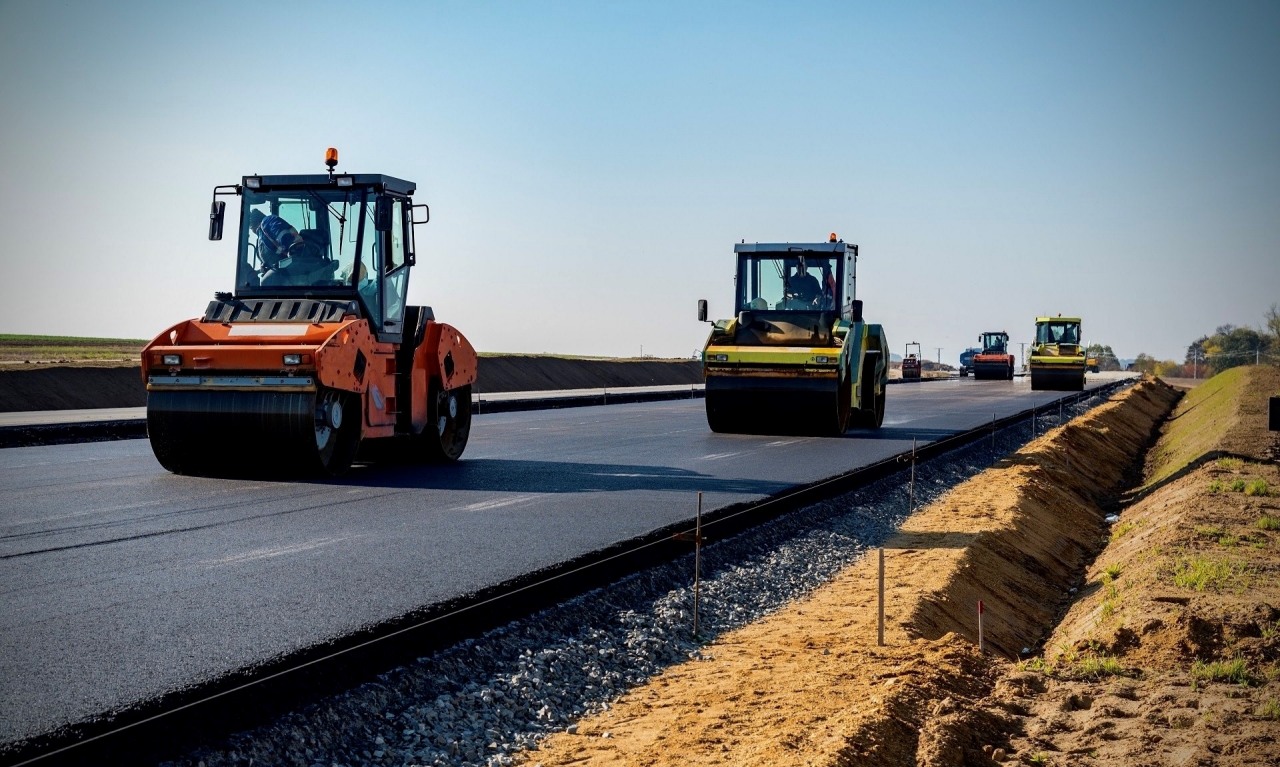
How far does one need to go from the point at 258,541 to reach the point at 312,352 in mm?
3699

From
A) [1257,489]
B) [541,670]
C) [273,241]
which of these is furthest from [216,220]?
[1257,489]

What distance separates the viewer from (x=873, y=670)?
7.20 m

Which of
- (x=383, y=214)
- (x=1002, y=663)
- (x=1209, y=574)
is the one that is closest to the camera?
(x=1002, y=663)

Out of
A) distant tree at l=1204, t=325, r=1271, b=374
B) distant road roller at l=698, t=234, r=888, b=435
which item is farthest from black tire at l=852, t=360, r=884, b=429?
distant tree at l=1204, t=325, r=1271, b=374

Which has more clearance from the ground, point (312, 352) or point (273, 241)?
point (273, 241)

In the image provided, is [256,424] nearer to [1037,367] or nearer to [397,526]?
[397,526]

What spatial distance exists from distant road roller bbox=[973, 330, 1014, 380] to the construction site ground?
2135 inches

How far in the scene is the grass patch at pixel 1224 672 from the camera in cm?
723

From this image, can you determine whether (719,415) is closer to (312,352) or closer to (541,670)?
(312,352)

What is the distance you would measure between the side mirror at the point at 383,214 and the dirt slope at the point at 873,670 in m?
6.59

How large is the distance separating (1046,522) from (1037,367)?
1389 inches

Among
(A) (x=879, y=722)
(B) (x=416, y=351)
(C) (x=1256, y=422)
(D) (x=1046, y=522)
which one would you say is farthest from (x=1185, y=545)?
(C) (x=1256, y=422)

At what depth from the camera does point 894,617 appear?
8695 mm

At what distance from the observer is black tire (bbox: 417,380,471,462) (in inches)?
611
